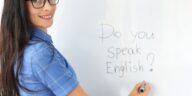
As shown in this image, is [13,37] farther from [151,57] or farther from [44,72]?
[151,57]

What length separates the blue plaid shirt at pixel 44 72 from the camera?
716 mm

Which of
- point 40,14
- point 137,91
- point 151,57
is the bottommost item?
point 137,91

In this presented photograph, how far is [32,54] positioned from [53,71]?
7 cm

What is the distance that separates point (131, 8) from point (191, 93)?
325mm

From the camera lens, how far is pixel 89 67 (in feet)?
3.31

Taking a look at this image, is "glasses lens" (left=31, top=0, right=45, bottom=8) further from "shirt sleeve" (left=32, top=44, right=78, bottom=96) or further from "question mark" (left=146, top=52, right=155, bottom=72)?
"question mark" (left=146, top=52, right=155, bottom=72)

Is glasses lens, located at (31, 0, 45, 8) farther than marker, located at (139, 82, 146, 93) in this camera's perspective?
No

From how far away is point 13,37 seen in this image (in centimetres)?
75

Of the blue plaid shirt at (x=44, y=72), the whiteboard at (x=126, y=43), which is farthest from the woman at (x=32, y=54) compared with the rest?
the whiteboard at (x=126, y=43)

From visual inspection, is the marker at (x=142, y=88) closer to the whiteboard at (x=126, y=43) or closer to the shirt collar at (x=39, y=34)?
the whiteboard at (x=126, y=43)

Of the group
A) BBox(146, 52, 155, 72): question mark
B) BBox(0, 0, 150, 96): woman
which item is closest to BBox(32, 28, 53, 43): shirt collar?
BBox(0, 0, 150, 96): woman

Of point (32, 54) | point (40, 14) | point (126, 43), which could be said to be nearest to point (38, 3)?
point (40, 14)

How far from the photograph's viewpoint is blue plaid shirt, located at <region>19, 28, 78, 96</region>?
28.2 inches

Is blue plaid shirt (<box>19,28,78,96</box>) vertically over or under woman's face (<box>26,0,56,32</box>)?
under
